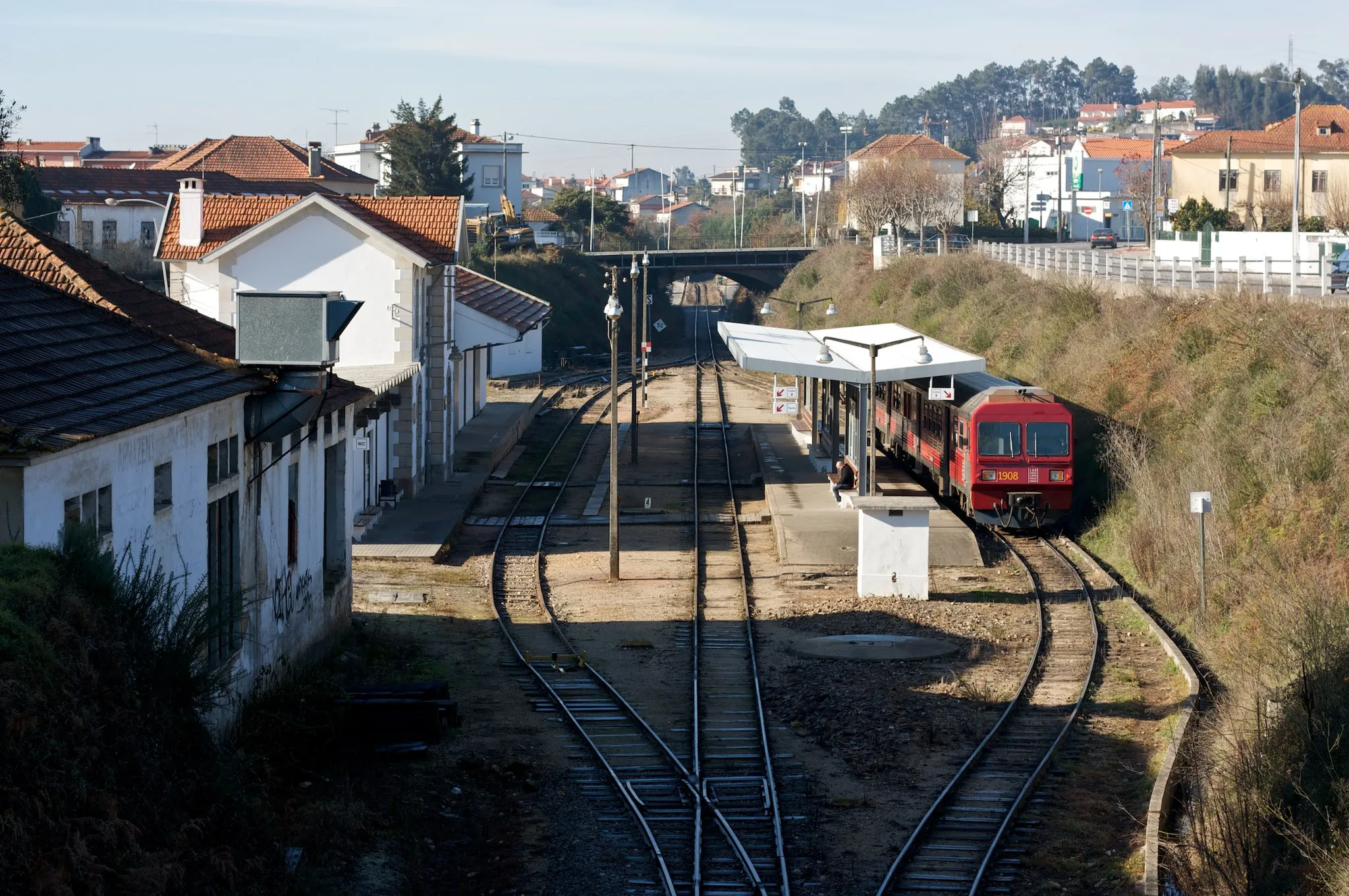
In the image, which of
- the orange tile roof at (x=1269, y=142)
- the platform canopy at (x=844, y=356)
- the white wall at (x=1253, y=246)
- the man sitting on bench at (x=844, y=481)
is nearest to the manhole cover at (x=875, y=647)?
the platform canopy at (x=844, y=356)

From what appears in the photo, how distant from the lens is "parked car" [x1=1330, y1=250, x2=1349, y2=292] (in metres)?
29.8

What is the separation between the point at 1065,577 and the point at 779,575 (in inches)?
173

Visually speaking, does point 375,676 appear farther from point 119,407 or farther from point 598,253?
point 598,253

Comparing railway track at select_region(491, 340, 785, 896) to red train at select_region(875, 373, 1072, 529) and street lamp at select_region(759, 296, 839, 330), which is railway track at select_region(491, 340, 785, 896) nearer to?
red train at select_region(875, 373, 1072, 529)

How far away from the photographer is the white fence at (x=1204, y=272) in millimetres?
29281

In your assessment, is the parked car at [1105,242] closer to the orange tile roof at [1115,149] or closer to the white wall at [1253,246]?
the white wall at [1253,246]

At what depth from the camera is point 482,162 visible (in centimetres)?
9856

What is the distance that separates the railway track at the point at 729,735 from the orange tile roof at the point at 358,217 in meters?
8.31

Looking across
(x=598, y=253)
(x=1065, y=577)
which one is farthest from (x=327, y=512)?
(x=598, y=253)

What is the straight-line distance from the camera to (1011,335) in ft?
131

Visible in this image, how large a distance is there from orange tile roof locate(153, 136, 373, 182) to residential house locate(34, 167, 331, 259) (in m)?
5.54

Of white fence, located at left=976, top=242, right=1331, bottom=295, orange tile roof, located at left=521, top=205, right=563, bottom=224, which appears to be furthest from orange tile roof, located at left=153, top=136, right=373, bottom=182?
white fence, located at left=976, top=242, right=1331, bottom=295

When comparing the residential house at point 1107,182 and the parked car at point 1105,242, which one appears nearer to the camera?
the parked car at point 1105,242

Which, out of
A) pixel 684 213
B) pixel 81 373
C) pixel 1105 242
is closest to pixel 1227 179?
pixel 1105 242
